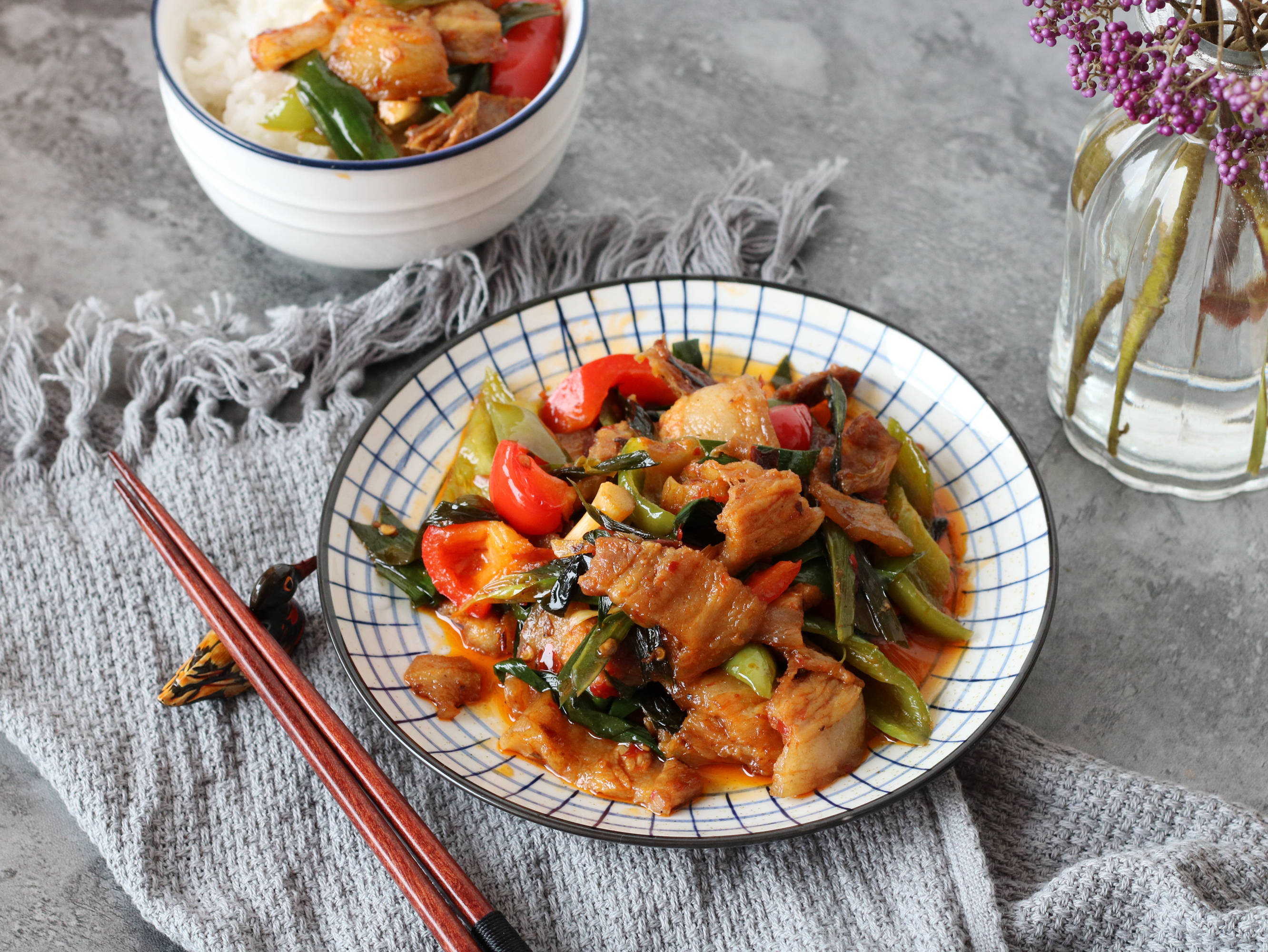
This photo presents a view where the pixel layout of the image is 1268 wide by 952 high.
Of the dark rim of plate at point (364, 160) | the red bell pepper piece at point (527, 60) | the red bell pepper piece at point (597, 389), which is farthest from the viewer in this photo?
the red bell pepper piece at point (527, 60)

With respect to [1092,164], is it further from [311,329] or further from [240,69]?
[240,69]

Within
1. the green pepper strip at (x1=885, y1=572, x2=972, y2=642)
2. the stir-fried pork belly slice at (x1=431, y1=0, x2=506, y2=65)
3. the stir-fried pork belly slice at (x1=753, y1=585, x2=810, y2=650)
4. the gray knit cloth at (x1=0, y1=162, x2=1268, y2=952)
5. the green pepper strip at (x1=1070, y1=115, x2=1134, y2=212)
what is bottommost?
the gray knit cloth at (x1=0, y1=162, x2=1268, y2=952)

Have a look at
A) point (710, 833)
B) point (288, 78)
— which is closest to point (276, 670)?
point (710, 833)

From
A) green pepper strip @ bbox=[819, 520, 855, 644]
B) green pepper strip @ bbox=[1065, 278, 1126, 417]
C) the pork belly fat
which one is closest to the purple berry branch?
green pepper strip @ bbox=[1065, 278, 1126, 417]

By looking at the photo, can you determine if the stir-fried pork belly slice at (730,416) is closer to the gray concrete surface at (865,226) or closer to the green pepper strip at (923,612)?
the green pepper strip at (923,612)

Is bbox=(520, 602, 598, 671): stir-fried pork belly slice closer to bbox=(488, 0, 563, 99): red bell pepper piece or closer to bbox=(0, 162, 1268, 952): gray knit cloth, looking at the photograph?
bbox=(0, 162, 1268, 952): gray knit cloth

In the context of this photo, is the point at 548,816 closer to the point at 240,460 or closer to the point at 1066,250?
the point at 240,460

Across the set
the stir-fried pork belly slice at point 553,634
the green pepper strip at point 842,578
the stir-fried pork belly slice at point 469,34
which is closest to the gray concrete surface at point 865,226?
the green pepper strip at point 842,578
